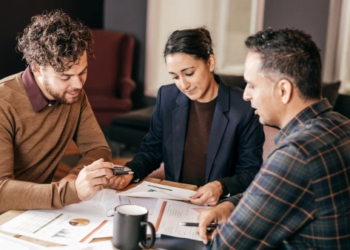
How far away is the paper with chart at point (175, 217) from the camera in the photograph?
1.37m

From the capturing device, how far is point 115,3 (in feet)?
17.9

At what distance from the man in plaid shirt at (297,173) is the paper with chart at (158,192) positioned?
19.2 inches

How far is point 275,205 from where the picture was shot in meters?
1.10

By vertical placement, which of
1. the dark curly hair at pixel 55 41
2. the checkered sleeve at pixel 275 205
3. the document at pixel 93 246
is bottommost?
the document at pixel 93 246

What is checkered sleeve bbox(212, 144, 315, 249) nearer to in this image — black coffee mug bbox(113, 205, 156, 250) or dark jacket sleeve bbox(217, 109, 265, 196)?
black coffee mug bbox(113, 205, 156, 250)

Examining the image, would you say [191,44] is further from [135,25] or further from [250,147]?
[135,25]

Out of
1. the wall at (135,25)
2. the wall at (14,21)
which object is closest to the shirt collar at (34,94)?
the wall at (135,25)

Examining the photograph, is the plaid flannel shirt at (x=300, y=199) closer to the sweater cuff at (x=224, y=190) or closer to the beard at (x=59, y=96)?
the sweater cuff at (x=224, y=190)

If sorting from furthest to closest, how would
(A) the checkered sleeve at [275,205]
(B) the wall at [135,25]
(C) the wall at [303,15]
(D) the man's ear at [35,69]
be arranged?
(B) the wall at [135,25]
(C) the wall at [303,15]
(D) the man's ear at [35,69]
(A) the checkered sleeve at [275,205]

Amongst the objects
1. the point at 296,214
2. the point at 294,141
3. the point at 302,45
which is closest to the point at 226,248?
the point at 296,214

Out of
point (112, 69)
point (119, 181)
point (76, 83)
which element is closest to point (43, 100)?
point (76, 83)

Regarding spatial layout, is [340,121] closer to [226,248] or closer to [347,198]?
[347,198]

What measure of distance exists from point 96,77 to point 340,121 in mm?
4190

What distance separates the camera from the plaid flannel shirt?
1077mm
